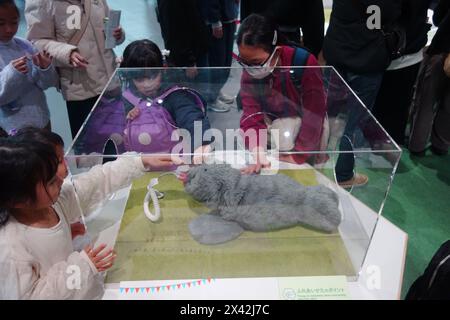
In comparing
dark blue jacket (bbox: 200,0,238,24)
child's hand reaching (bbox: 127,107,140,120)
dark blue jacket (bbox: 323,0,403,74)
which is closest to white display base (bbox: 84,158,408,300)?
child's hand reaching (bbox: 127,107,140,120)

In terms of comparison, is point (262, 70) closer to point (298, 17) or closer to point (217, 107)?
point (217, 107)

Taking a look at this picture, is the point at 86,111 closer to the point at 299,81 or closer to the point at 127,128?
the point at 127,128

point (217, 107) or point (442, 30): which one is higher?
point (442, 30)

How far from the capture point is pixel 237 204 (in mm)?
922

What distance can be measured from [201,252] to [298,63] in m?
0.77

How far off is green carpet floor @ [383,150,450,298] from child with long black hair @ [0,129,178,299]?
106 cm

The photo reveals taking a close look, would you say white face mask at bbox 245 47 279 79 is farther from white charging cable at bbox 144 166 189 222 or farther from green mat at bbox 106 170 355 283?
white charging cable at bbox 144 166 189 222

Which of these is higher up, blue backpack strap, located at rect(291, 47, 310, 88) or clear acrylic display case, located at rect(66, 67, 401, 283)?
blue backpack strap, located at rect(291, 47, 310, 88)

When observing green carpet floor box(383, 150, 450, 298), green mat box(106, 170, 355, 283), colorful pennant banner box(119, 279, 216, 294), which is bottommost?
green carpet floor box(383, 150, 450, 298)

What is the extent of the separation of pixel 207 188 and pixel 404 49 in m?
1.10

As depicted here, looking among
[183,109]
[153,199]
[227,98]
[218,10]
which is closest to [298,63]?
[227,98]

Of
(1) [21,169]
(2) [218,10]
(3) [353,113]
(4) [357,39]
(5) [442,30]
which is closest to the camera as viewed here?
(1) [21,169]

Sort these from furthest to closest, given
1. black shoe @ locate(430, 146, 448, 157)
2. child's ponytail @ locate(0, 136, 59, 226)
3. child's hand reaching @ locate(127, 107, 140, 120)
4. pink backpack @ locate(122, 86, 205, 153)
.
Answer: black shoe @ locate(430, 146, 448, 157), child's hand reaching @ locate(127, 107, 140, 120), pink backpack @ locate(122, 86, 205, 153), child's ponytail @ locate(0, 136, 59, 226)

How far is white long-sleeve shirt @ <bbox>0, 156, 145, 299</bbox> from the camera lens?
722 mm
